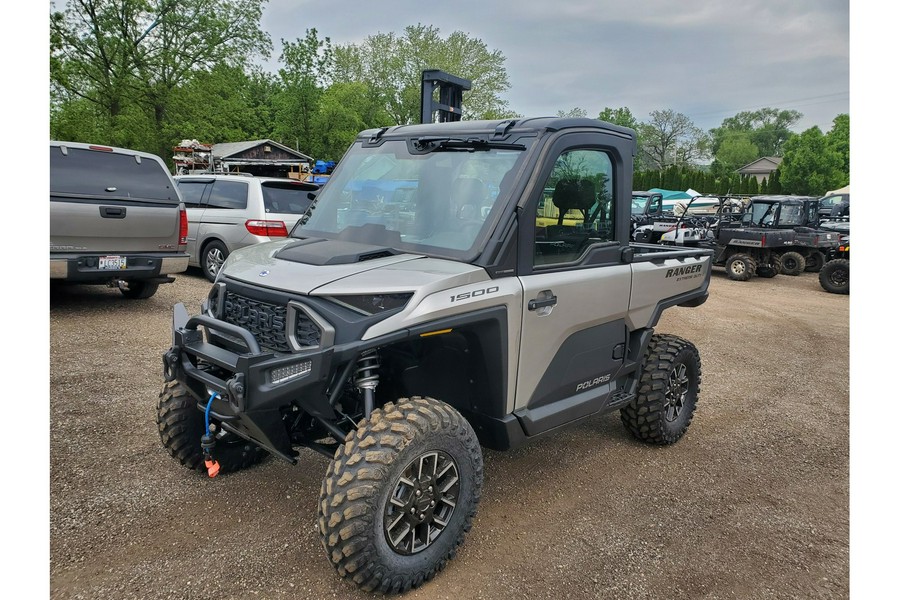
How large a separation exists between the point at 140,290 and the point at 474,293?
7256 mm

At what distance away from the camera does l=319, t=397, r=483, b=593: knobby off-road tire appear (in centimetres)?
255

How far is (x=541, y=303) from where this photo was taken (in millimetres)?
3213

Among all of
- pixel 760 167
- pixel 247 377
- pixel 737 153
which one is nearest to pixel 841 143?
pixel 760 167

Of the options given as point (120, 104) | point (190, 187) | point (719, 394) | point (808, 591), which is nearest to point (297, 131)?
point (120, 104)

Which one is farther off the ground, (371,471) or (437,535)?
(371,471)

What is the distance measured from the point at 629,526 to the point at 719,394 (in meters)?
3.05

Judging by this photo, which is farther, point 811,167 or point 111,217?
point 811,167

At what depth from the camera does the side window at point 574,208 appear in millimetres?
3303

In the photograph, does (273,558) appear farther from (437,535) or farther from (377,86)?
(377,86)

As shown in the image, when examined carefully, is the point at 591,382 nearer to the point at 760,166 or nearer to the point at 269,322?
the point at 269,322

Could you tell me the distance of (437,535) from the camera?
9.49 ft

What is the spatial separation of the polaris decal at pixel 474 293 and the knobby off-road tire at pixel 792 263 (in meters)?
15.3

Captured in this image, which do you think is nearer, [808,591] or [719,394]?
[808,591]

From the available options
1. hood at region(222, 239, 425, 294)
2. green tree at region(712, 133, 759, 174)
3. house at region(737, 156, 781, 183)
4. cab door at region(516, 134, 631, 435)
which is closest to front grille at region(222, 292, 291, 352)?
hood at region(222, 239, 425, 294)
